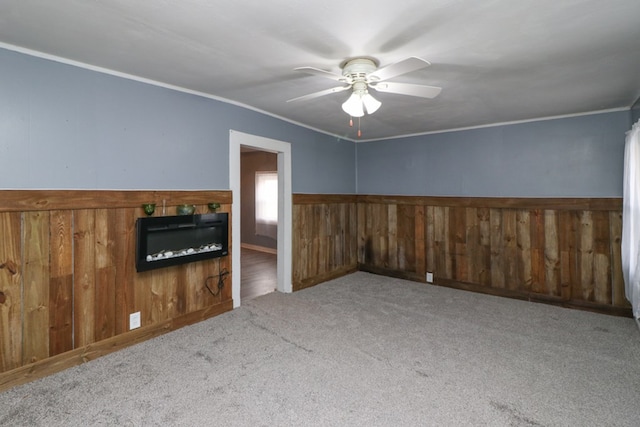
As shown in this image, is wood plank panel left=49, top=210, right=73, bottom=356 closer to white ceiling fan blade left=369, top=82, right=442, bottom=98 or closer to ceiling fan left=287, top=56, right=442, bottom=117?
ceiling fan left=287, top=56, right=442, bottom=117

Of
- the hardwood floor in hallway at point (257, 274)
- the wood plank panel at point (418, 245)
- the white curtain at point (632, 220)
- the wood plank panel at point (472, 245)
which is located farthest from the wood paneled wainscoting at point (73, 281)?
the white curtain at point (632, 220)

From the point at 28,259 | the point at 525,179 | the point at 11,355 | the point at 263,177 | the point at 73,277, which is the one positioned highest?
the point at 263,177

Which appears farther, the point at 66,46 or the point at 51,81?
the point at 51,81

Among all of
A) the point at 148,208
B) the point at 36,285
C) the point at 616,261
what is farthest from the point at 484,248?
the point at 36,285

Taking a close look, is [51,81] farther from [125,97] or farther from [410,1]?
[410,1]

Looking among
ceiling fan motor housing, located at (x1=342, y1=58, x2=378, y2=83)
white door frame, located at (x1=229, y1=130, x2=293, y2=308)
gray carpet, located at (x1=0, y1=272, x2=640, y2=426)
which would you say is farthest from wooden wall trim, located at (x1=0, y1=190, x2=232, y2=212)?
ceiling fan motor housing, located at (x1=342, y1=58, x2=378, y2=83)

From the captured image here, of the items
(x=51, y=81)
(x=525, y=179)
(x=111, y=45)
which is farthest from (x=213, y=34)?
(x=525, y=179)

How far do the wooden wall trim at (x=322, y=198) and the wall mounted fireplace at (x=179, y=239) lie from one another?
4.30 feet

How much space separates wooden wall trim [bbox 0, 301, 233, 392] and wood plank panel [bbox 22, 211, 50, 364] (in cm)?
7

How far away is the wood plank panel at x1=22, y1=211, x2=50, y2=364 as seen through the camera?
7.43 ft

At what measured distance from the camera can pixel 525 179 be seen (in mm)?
4105

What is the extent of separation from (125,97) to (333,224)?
3.23m

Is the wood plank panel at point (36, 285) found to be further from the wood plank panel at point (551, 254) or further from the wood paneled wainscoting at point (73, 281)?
the wood plank panel at point (551, 254)

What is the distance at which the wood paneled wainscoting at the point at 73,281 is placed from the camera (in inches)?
87.0
